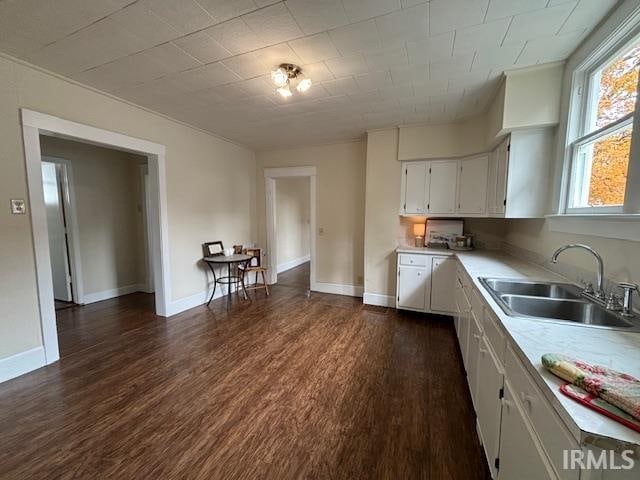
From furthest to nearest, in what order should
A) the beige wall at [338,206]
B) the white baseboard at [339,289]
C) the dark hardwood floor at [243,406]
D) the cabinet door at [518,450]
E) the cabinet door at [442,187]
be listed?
the white baseboard at [339,289], the beige wall at [338,206], the cabinet door at [442,187], the dark hardwood floor at [243,406], the cabinet door at [518,450]

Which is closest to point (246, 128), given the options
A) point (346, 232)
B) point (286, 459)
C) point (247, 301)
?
point (346, 232)

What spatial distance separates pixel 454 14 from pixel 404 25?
303 millimetres

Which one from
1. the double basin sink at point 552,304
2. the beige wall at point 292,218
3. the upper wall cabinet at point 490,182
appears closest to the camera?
the double basin sink at point 552,304

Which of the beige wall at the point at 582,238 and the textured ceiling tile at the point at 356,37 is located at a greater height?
the textured ceiling tile at the point at 356,37

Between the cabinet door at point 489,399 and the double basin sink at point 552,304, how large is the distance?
308mm

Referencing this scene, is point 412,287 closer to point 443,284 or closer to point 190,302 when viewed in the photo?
point 443,284

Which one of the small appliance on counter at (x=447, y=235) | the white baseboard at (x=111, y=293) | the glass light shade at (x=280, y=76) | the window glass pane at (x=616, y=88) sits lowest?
the white baseboard at (x=111, y=293)

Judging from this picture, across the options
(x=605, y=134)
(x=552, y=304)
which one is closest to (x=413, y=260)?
(x=552, y=304)

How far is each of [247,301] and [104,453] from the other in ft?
9.02

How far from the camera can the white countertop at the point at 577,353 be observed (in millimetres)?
631

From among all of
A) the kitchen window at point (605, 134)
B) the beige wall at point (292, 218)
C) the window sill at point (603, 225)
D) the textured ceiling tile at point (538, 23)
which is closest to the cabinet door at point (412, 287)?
the window sill at point (603, 225)

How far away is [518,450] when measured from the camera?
3.35 feet

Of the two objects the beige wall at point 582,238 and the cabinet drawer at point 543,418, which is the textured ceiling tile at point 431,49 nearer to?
the beige wall at point 582,238

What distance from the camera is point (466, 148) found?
3.46 meters
